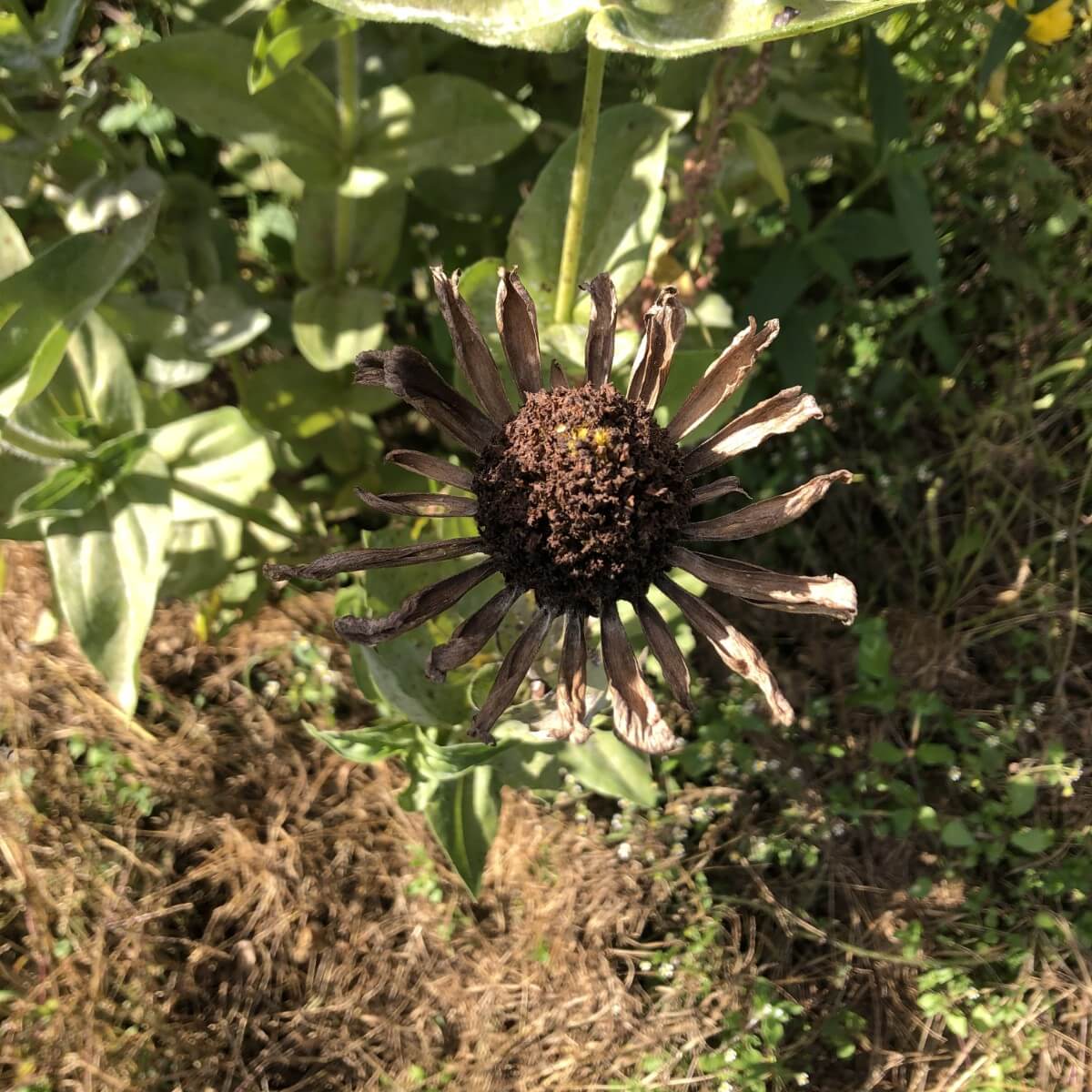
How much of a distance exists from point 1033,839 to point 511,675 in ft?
4.95

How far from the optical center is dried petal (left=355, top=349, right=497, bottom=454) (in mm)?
1188

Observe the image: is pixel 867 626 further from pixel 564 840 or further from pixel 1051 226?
pixel 1051 226

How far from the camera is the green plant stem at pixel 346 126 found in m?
1.50

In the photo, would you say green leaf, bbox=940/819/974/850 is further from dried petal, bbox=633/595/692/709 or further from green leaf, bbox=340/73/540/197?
green leaf, bbox=340/73/540/197

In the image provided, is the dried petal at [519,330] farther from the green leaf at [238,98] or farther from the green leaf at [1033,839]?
the green leaf at [1033,839]

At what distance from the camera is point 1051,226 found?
220cm

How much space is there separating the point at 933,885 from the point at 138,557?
1.83m

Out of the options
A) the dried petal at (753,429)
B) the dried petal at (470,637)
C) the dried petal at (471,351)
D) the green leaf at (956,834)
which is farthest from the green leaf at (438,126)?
the green leaf at (956,834)

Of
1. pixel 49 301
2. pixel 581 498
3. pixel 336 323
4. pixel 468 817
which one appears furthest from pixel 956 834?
pixel 49 301

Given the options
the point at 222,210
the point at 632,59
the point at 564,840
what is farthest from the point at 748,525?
the point at 222,210

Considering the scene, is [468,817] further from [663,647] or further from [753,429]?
[753,429]

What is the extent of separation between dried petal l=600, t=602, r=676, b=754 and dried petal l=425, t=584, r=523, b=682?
0.13 m

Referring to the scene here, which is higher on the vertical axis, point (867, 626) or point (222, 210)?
point (222, 210)

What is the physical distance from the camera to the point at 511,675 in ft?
3.80
